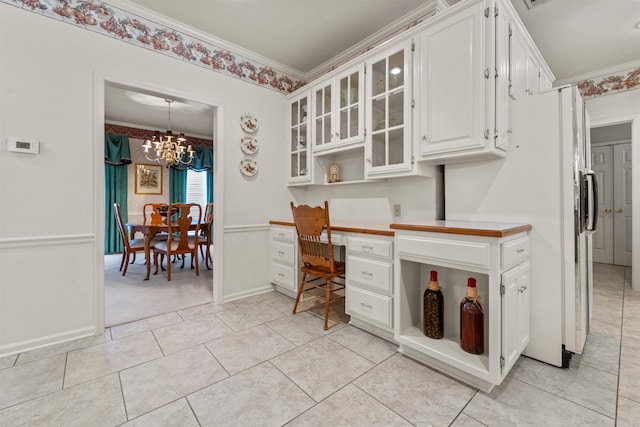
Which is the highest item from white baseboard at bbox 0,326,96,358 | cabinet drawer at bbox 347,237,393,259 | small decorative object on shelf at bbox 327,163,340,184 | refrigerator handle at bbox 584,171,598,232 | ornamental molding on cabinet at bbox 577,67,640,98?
ornamental molding on cabinet at bbox 577,67,640,98

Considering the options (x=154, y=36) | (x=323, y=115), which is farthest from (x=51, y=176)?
(x=323, y=115)

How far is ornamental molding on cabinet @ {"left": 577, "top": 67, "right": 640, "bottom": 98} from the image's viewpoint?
3277 millimetres

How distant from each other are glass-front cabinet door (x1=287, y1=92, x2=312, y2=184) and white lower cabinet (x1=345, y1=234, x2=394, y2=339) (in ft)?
4.15

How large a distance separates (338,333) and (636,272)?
363 cm

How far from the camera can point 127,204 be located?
5.85 m

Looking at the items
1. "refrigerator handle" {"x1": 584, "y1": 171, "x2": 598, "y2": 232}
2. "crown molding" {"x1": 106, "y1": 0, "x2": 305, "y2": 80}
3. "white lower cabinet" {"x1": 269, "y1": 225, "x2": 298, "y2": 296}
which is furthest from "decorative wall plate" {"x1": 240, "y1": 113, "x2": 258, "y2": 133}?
"refrigerator handle" {"x1": 584, "y1": 171, "x2": 598, "y2": 232}

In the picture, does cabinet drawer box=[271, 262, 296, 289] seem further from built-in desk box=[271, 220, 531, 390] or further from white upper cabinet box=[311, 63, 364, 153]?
white upper cabinet box=[311, 63, 364, 153]

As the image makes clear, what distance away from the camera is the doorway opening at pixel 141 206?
2584mm

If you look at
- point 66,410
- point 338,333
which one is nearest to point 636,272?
point 338,333

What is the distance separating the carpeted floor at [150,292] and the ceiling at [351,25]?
2.11 metres

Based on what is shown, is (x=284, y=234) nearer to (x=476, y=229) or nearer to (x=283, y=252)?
(x=283, y=252)

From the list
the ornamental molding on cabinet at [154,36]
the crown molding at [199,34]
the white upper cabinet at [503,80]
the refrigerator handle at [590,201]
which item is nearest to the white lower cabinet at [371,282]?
the white upper cabinet at [503,80]

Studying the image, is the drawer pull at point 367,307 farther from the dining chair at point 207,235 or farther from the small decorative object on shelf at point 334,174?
the dining chair at point 207,235

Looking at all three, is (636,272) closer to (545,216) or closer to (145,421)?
(545,216)
